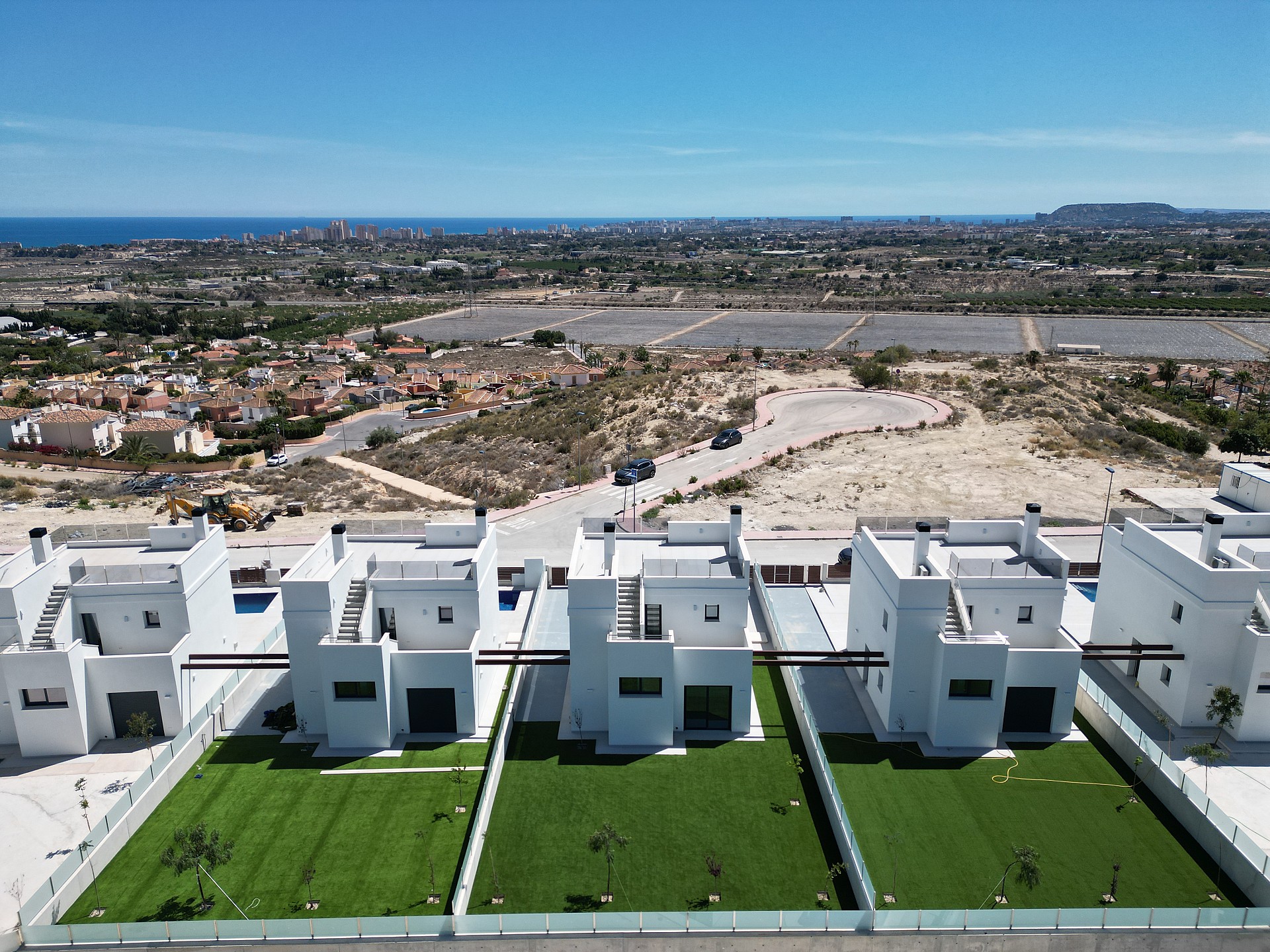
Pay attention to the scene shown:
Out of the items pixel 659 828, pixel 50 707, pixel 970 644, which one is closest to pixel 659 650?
pixel 659 828

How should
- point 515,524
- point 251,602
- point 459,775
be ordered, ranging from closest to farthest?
point 459,775 → point 251,602 → point 515,524

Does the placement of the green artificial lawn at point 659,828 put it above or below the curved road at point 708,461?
below

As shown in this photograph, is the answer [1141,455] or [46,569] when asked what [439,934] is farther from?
[1141,455]

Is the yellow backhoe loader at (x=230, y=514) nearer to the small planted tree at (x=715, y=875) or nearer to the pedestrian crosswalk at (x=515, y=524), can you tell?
the pedestrian crosswalk at (x=515, y=524)

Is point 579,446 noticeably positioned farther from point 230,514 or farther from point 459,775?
point 459,775

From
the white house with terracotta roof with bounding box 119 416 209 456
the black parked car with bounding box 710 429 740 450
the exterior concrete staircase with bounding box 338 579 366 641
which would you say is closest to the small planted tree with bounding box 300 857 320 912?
the exterior concrete staircase with bounding box 338 579 366 641

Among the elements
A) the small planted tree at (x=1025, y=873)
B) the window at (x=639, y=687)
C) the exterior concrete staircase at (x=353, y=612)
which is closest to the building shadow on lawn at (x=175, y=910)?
the exterior concrete staircase at (x=353, y=612)

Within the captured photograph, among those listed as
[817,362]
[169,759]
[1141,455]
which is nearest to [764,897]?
[169,759]
